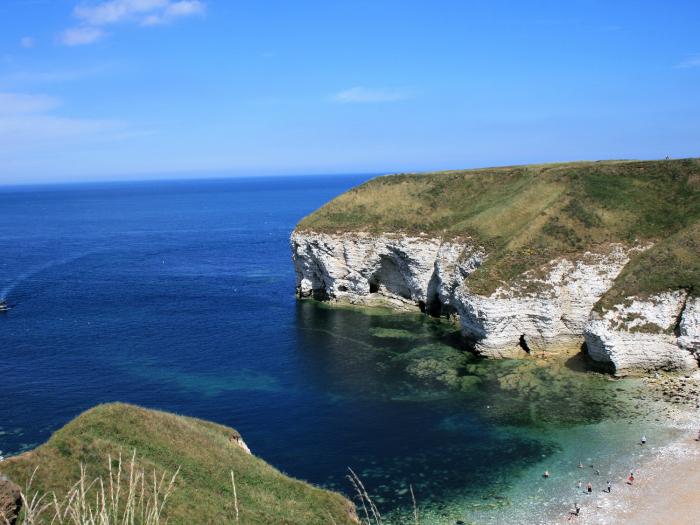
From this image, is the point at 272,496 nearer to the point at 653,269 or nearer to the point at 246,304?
Answer: the point at 653,269

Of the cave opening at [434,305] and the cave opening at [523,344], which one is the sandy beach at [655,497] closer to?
the cave opening at [523,344]

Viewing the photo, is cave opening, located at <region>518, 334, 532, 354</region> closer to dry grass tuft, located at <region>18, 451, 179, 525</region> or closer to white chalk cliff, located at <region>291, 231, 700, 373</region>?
white chalk cliff, located at <region>291, 231, 700, 373</region>

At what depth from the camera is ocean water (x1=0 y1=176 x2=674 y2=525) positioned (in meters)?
39.7

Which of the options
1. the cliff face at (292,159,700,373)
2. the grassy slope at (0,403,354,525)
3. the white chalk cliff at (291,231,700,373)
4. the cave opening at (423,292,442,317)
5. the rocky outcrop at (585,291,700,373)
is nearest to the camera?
the grassy slope at (0,403,354,525)

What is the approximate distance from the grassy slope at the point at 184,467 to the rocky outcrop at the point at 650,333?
31981mm

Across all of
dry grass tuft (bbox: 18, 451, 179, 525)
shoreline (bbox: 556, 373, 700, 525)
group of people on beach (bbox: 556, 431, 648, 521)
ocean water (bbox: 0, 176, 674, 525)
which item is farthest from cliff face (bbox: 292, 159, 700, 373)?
dry grass tuft (bbox: 18, 451, 179, 525)

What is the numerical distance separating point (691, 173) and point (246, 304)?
191ft

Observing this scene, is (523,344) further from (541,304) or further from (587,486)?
(587,486)

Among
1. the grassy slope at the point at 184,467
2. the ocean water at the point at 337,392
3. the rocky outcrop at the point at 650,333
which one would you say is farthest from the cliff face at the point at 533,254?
the grassy slope at the point at 184,467

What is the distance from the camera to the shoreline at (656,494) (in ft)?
113

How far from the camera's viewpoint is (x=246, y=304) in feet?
278

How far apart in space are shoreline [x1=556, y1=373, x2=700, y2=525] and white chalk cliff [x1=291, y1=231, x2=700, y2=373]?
12.2 meters

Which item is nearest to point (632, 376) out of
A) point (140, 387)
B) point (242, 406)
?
point (242, 406)

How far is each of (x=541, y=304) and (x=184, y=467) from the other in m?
39.1
